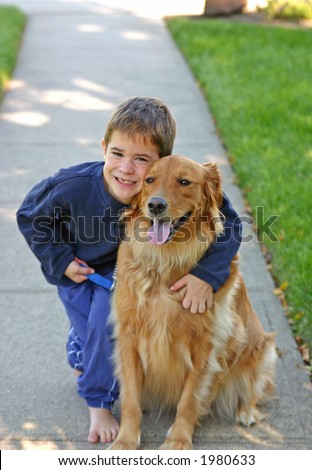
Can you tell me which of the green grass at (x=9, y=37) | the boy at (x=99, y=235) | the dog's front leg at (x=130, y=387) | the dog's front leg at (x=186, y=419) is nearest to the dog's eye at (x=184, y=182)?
the boy at (x=99, y=235)

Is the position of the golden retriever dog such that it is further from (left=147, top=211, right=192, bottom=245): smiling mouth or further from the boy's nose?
the boy's nose

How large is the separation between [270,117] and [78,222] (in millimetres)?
5263

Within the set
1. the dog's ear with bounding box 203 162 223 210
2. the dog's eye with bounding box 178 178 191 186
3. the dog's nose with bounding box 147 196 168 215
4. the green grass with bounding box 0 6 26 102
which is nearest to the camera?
the dog's nose with bounding box 147 196 168 215

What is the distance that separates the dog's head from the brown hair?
0.19 m

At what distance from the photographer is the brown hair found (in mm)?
3611

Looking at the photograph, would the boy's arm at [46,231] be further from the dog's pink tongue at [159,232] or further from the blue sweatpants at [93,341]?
the dog's pink tongue at [159,232]

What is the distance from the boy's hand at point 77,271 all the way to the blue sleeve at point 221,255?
60 centimetres

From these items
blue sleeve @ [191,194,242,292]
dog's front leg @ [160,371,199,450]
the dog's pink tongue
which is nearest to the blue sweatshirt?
blue sleeve @ [191,194,242,292]

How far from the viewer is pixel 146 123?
142 inches

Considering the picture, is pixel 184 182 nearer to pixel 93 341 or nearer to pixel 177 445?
pixel 93 341

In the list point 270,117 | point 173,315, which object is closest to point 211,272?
point 173,315

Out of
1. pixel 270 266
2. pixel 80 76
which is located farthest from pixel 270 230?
pixel 80 76
